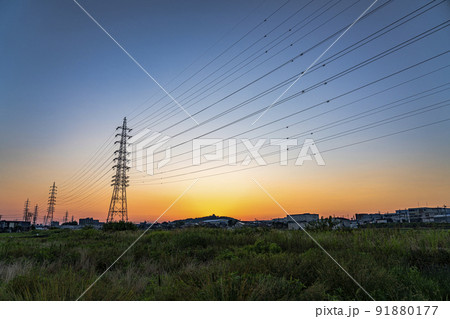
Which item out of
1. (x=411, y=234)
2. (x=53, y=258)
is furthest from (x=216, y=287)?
(x=411, y=234)

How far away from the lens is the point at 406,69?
10531 mm

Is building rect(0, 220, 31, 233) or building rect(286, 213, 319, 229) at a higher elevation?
building rect(286, 213, 319, 229)

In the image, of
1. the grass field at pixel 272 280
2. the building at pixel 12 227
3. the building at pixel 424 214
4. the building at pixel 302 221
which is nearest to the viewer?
the grass field at pixel 272 280

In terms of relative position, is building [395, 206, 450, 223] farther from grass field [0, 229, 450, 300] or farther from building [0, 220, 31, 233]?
building [0, 220, 31, 233]

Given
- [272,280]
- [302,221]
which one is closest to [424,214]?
[302,221]

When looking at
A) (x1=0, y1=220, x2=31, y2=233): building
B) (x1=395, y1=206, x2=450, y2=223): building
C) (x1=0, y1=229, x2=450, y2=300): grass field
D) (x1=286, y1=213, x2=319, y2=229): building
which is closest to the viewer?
(x1=0, y1=229, x2=450, y2=300): grass field

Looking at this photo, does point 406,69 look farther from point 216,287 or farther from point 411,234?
point 216,287

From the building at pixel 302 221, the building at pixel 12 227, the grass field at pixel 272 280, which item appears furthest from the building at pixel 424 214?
the building at pixel 12 227

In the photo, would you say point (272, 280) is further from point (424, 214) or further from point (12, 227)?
point (424, 214)

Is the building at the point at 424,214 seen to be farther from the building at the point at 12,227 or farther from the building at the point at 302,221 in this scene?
the building at the point at 12,227

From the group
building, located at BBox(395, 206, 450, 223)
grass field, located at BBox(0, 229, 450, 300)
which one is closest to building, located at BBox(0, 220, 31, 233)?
grass field, located at BBox(0, 229, 450, 300)

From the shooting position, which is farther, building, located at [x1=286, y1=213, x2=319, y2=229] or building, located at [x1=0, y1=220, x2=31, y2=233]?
building, located at [x1=0, y1=220, x2=31, y2=233]
